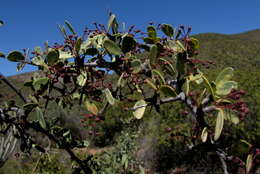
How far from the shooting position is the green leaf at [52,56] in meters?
1.00

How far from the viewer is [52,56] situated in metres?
1.01

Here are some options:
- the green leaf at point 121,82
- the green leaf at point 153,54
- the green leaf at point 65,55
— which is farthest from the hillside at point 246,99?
the green leaf at point 65,55

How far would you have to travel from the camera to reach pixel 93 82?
125 cm

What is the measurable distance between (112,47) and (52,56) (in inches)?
9.4

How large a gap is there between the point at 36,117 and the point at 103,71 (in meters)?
0.36

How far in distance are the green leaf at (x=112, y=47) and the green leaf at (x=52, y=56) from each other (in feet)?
0.67

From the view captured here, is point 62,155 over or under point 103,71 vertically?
under

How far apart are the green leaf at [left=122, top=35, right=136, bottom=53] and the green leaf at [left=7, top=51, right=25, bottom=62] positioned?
17.3 inches

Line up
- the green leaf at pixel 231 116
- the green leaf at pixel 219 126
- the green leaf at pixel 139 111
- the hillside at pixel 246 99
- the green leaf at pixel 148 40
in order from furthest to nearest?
the hillside at pixel 246 99, the green leaf at pixel 148 40, the green leaf at pixel 139 111, the green leaf at pixel 231 116, the green leaf at pixel 219 126

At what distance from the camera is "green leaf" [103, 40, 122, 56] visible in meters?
0.94

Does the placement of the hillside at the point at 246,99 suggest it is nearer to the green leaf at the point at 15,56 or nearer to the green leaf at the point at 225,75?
the green leaf at the point at 225,75

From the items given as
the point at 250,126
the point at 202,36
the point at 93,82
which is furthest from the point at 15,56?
the point at 202,36

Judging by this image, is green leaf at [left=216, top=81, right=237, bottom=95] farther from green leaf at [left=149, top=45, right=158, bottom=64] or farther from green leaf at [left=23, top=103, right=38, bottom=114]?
green leaf at [left=23, top=103, right=38, bottom=114]

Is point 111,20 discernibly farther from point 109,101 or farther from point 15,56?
point 15,56
